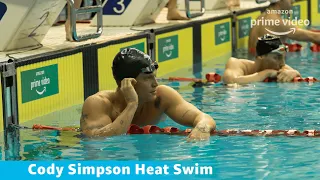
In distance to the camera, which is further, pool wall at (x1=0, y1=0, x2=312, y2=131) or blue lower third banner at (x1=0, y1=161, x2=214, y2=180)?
pool wall at (x1=0, y1=0, x2=312, y2=131)

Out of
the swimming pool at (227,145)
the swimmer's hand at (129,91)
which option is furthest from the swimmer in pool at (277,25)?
the swimmer's hand at (129,91)

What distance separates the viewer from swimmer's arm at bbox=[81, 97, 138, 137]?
19.6 feet

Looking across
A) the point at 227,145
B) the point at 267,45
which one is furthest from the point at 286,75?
the point at 227,145

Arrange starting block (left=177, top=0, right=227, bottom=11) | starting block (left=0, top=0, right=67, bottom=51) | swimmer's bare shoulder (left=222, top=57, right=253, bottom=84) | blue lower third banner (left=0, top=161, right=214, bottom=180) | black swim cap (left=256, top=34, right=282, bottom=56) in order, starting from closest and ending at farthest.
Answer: blue lower third banner (left=0, top=161, right=214, bottom=180)
starting block (left=0, top=0, right=67, bottom=51)
black swim cap (left=256, top=34, right=282, bottom=56)
swimmer's bare shoulder (left=222, top=57, right=253, bottom=84)
starting block (left=177, top=0, right=227, bottom=11)

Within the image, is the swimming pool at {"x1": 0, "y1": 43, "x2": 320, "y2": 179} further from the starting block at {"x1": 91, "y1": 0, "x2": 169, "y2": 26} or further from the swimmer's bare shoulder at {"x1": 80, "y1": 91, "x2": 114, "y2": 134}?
the starting block at {"x1": 91, "y1": 0, "x2": 169, "y2": 26}

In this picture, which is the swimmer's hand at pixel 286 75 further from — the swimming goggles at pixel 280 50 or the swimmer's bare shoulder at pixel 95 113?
the swimmer's bare shoulder at pixel 95 113

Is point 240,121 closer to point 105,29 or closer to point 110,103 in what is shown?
point 110,103

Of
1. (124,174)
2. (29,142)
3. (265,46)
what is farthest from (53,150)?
(265,46)

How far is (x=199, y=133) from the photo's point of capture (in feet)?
19.5

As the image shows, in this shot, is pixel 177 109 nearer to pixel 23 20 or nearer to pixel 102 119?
pixel 102 119

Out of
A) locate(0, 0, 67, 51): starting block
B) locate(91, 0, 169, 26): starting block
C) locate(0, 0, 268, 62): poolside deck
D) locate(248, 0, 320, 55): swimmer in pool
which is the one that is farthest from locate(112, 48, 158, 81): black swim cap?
locate(248, 0, 320, 55): swimmer in pool

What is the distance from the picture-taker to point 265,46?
8.62 m

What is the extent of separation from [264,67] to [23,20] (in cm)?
249

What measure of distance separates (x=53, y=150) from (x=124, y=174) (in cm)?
134
